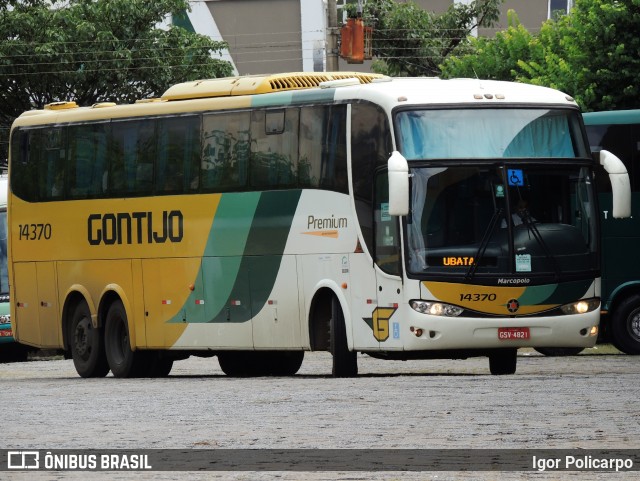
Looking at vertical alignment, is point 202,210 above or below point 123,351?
above

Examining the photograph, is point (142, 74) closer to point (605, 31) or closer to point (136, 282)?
point (605, 31)

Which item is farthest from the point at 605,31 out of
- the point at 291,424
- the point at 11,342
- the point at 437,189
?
the point at 291,424

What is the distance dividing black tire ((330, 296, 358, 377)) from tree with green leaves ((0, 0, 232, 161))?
85.6ft

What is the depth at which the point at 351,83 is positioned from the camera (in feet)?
70.8

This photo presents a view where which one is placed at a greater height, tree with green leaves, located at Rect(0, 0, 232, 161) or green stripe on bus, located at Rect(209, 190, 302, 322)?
tree with green leaves, located at Rect(0, 0, 232, 161)

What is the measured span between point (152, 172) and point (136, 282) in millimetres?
1458

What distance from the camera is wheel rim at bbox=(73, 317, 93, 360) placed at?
25016mm

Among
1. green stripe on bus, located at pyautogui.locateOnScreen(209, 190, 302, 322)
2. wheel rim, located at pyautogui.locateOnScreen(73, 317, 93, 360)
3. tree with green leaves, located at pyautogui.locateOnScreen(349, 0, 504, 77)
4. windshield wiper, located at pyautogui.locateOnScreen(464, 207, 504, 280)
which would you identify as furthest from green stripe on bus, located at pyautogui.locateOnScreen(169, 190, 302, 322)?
tree with green leaves, located at pyautogui.locateOnScreen(349, 0, 504, 77)

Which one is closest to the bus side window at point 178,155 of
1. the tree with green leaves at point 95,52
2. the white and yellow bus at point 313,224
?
the white and yellow bus at point 313,224

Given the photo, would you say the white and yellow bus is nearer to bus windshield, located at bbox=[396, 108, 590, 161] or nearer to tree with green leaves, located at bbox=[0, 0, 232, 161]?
bus windshield, located at bbox=[396, 108, 590, 161]

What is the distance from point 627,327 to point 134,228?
8.20 metres

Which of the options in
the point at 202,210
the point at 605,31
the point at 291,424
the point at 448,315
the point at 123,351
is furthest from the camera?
the point at 605,31

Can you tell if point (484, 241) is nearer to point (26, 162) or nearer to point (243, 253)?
point (243, 253)

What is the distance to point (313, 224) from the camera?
2139 cm
